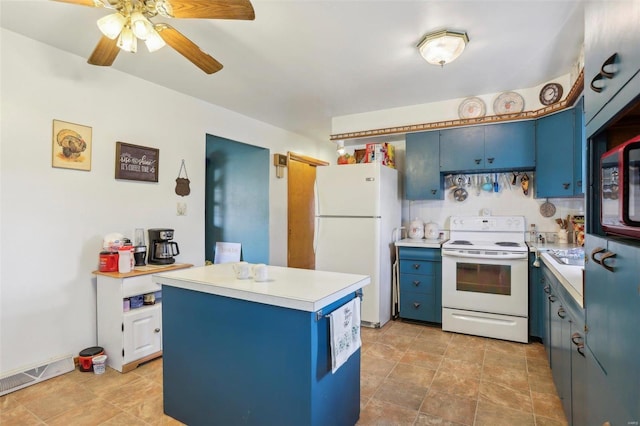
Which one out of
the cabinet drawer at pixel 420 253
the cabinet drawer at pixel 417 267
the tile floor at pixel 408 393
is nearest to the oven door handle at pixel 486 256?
the cabinet drawer at pixel 420 253

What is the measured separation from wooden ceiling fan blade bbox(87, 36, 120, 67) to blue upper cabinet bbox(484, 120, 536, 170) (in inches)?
128

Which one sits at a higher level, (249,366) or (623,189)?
(623,189)

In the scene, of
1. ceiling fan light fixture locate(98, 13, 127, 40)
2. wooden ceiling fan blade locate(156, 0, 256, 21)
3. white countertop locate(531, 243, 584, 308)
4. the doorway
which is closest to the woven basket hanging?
the doorway

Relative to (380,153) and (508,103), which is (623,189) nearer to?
(508,103)

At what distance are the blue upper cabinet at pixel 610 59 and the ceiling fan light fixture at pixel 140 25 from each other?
189 cm

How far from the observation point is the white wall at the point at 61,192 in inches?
88.0

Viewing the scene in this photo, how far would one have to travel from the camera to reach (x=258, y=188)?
460cm

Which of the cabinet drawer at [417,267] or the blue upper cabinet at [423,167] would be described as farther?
the blue upper cabinet at [423,167]

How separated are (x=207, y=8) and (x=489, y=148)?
9.42ft

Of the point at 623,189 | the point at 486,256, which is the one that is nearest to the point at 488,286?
the point at 486,256

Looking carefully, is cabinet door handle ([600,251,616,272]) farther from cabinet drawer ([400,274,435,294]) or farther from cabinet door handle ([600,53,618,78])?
cabinet drawer ([400,274,435,294])

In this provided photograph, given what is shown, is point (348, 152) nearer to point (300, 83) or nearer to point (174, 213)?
point (300, 83)

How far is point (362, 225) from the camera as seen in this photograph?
346 cm

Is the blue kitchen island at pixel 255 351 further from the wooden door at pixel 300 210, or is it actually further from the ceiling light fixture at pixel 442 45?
the wooden door at pixel 300 210
